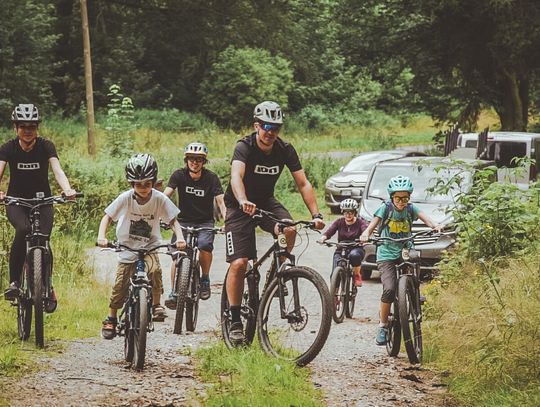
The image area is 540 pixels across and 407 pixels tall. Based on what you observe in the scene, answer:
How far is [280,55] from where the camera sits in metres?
52.9

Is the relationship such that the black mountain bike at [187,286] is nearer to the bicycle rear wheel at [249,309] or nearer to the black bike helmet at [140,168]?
the bicycle rear wheel at [249,309]

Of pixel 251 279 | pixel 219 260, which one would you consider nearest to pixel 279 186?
pixel 219 260

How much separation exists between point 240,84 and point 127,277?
1709 inches

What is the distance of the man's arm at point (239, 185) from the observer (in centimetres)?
732

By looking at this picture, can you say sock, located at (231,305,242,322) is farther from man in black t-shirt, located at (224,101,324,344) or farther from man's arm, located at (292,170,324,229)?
man's arm, located at (292,170,324,229)

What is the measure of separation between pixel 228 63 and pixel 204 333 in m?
41.8

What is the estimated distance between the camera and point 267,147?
7789 mm

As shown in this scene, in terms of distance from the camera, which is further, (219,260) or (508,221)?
(219,260)

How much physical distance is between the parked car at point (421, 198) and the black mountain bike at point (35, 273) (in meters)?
6.74

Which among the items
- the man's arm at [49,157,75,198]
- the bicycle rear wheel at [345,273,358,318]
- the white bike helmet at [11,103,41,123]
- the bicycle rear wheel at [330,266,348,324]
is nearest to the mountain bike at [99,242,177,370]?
the man's arm at [49,157,75,198]

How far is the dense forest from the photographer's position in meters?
34.3

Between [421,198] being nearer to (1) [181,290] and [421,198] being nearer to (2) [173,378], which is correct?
(1) [181,290]

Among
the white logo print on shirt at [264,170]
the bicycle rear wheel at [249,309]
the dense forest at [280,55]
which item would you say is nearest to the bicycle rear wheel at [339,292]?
the bicycle rear wheel at [249,309]

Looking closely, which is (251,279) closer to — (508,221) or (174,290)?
(174,290)
